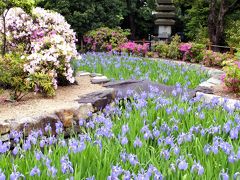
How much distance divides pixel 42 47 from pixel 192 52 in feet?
25.1

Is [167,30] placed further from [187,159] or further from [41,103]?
[187,159]

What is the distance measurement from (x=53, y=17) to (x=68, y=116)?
9.11 ft

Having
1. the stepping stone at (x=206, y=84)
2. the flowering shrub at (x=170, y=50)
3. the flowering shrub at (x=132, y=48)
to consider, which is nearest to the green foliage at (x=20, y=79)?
the stepping stone at (x=206, y=84)

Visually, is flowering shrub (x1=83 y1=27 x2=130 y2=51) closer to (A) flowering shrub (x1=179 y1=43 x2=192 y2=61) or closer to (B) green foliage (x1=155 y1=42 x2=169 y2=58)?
(B) green foliage (x1=155 y1=42 x2=169 y2=58)

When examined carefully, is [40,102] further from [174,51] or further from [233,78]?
[174,51]

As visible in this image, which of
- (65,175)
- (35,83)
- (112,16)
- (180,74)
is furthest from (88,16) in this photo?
(65,175)

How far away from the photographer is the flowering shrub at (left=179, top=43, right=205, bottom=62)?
12828 mm

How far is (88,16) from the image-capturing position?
1552 cm

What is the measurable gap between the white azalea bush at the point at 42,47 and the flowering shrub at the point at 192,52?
632cm

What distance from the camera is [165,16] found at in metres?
16.7

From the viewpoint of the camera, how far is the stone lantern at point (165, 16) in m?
16.6

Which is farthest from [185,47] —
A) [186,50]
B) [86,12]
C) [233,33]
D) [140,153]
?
[140,153]

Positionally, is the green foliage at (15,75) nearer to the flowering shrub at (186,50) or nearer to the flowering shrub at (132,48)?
the flowering shrub at (132,48)

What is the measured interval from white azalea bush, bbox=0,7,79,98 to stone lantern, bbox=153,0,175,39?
9.80m
